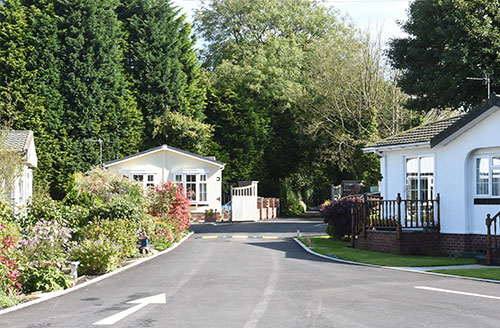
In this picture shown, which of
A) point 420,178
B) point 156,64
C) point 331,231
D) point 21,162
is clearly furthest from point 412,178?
point 156,64

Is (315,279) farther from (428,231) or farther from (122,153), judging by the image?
(122,153)

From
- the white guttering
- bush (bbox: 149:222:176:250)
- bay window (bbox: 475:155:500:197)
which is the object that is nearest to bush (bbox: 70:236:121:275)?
bush (bbox: 149:222:176:250)

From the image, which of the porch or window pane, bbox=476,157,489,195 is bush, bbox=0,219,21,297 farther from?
window pane, bbox=476,157,489,195

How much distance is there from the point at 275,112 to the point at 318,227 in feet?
72.4

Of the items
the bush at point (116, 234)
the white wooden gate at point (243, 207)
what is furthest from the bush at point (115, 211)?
the white wooden gate at point (243, 207)

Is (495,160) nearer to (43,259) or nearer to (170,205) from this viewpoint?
(43,259)

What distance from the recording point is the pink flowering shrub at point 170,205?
2784cm

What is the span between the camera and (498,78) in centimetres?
2827

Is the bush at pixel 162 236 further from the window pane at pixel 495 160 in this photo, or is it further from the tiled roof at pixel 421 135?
the window pane at pixel 495 160

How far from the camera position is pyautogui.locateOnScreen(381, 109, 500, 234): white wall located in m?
19.9

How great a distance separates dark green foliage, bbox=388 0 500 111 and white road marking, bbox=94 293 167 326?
2117 centimetres

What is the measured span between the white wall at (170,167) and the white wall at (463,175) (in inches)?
906

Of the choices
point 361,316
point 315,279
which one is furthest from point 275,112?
point 361,316

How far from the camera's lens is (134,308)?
1102 cm
